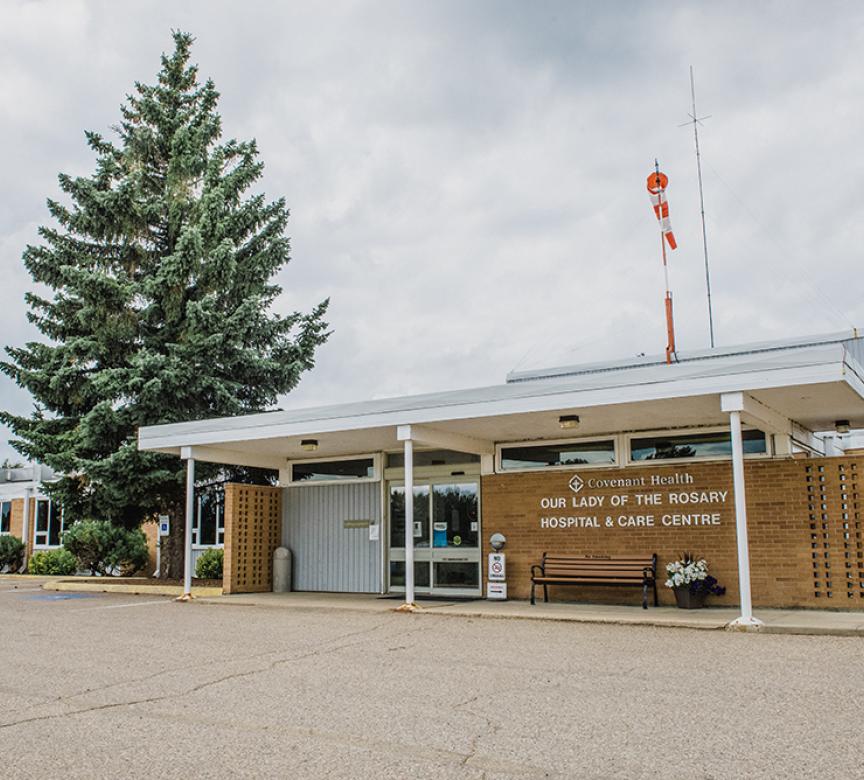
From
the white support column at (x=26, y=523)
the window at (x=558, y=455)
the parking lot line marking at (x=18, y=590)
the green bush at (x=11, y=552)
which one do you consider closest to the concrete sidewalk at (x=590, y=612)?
the window at (x=558, y=455)

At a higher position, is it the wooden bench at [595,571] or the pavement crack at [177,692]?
the wooden bench at [595,571]

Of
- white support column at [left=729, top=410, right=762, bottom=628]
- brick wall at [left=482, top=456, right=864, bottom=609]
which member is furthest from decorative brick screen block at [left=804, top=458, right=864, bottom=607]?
white support column at [left=729, top=410, right=762, bottom=628]

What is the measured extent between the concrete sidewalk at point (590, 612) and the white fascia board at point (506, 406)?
2.77m

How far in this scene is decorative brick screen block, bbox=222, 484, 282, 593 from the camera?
1711 cm

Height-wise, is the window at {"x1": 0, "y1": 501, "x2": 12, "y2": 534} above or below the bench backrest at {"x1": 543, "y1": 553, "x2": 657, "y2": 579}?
above

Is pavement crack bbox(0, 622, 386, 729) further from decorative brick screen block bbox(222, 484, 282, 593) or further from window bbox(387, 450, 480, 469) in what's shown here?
decorative brick screen block bbox(222, 484, 282, 593)

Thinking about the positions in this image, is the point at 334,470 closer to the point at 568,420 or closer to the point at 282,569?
the point at 282,569

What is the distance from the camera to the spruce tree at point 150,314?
63.8ft

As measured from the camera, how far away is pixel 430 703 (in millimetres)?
6957

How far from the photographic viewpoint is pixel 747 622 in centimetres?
1069

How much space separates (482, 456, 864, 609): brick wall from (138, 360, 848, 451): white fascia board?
2.69 meters

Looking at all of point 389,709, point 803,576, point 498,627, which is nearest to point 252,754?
point 389,709

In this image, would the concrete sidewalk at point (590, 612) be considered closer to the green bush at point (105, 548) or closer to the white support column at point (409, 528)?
the white support column at point (409, 528)

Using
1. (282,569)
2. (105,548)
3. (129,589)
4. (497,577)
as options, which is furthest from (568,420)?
(105,548)
